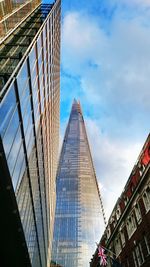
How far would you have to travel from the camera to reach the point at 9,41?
26688 mm

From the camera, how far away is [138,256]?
1454 inches

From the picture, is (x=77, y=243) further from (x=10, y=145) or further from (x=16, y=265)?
(x=10, y=145)

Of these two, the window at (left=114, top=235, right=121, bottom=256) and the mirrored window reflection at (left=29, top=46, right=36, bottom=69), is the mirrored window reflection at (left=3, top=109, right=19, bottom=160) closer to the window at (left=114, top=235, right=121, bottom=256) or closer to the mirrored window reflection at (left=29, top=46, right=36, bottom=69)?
the mirrored window reflection at (left=29, top=46, right=36, bottom=69)

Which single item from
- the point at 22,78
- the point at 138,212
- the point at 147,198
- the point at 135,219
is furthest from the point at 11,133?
the point at 135,219

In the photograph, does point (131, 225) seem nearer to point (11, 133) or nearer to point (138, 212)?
point (138, 212)

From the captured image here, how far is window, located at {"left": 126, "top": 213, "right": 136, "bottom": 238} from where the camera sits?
39.0 meters

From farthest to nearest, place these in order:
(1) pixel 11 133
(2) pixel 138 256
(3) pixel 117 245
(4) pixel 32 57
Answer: (3) pixel 117 245 → (2) pixel 138 256 → (4) pixel 32 57 → (1) pixel 11 133

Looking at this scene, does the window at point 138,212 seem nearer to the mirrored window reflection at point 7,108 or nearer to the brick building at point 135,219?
the brick building at point 135,219

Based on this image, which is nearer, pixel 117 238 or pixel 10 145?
pixel 10 145

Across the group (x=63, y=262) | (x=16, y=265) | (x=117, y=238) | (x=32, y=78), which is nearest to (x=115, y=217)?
(x=117, y=238)

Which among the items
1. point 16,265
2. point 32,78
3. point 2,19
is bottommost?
point 16,265

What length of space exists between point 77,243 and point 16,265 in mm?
163288

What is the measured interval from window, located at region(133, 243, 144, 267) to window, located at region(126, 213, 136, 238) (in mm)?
2190

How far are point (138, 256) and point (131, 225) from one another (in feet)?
13.6
